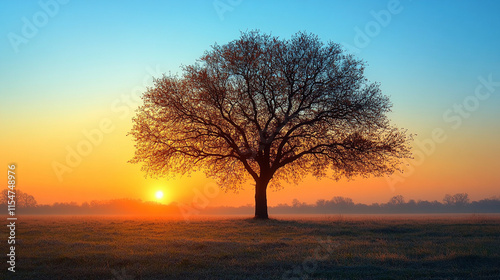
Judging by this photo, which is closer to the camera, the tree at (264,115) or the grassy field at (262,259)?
the grassy field at (262,259)

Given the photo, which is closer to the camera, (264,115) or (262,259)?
(262,259)

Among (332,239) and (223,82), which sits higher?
(223,82)

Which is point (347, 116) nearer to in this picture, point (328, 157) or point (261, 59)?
point (328, 157)

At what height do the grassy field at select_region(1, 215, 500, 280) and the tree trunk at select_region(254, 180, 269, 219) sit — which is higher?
the tree trunk at select_region(254, 180, 269, 219)

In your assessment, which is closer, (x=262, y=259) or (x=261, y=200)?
(x=262, y=259)

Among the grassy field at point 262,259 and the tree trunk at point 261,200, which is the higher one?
the tree trunk at point 261,200

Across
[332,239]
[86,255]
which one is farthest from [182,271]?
[332,239]

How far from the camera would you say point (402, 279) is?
1220 cm

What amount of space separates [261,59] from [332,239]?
1774 cm

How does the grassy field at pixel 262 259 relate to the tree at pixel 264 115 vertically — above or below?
below

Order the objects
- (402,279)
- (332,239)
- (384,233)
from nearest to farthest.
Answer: (402,279) → (332,239) → (384,233)

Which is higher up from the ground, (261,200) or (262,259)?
(261,200)

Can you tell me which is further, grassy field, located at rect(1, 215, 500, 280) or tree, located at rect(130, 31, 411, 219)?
tree, located at rect(130, 31, 411, 219)

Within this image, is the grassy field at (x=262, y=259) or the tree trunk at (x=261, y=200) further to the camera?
the tree trunk at (x=261, y=200)
